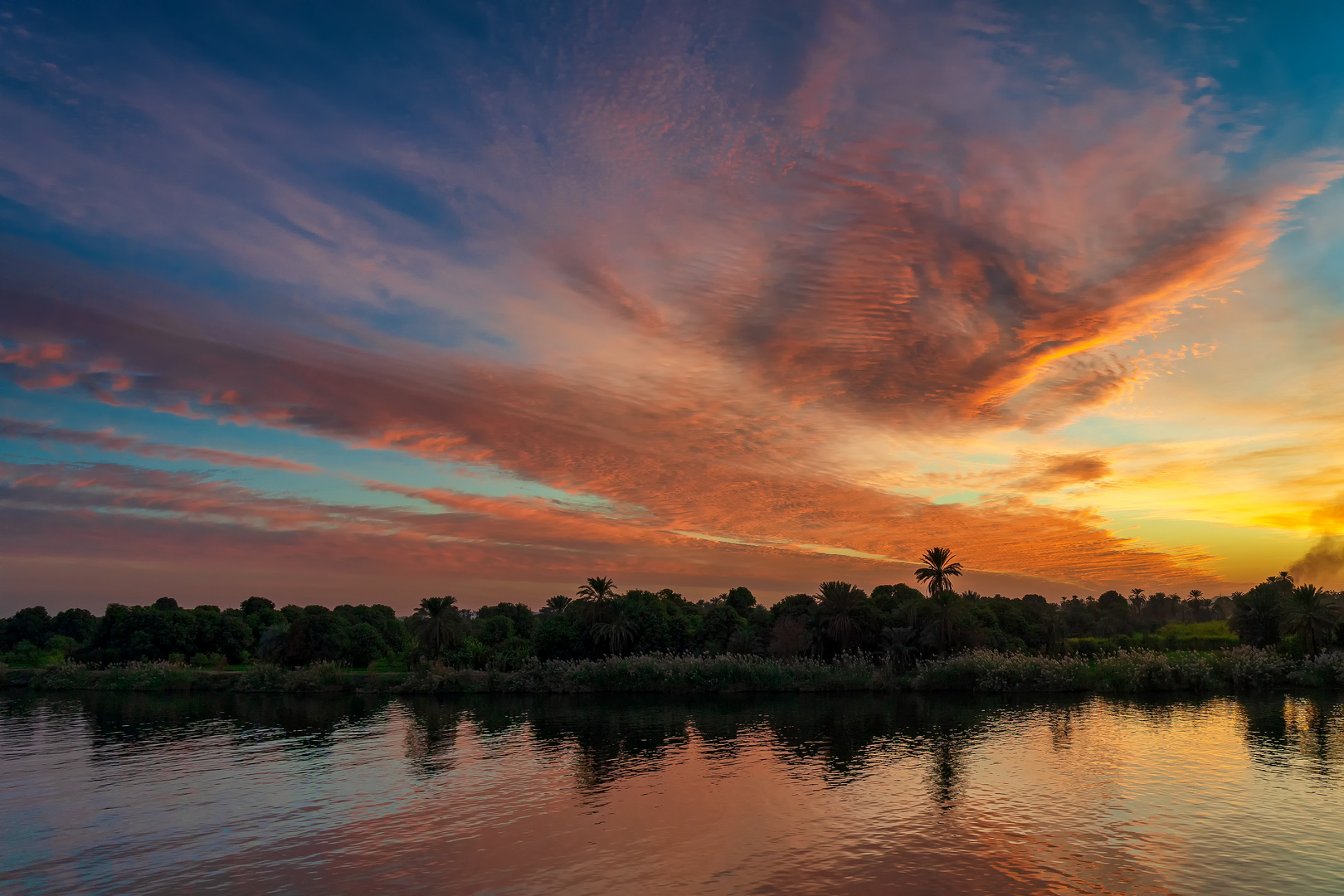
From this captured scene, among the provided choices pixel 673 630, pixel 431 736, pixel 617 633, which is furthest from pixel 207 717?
pixel 673 630

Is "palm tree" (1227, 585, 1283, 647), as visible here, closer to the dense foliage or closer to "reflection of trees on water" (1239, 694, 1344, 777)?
the dense foliage

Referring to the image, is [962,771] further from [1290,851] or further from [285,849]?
[285,849]

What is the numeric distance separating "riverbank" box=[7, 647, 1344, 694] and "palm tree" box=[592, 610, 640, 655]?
8317 mm

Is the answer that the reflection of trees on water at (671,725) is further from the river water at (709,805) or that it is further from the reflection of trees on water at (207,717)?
the river water at (709,805)

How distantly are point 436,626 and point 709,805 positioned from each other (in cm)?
8843

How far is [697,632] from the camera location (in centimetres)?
11700

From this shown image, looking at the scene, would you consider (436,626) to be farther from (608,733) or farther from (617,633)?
(608,733)

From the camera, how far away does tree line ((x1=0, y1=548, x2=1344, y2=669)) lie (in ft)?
315

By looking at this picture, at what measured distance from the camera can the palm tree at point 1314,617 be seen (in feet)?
280

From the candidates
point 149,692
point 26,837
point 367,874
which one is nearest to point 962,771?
point 367,874

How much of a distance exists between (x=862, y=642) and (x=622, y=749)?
54354mm

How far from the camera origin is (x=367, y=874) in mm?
28609

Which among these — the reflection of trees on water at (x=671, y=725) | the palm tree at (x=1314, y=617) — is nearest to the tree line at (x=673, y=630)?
the palm tree at (x=1314, y=617)

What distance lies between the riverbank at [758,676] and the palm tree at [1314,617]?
454cm
